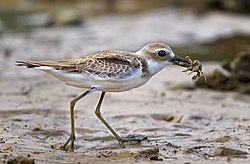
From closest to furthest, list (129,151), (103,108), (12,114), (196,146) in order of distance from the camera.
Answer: (129,151) → (196,146) → (12,114) → (103,108)

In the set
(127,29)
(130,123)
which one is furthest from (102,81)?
(127,29)

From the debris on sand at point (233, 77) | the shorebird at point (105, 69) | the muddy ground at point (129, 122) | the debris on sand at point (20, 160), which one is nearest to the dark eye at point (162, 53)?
the shorebird at point (105, 69)

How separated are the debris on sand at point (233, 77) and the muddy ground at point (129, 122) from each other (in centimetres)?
17

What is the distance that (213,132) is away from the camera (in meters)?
7.64

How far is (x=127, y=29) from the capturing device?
19.2 meters

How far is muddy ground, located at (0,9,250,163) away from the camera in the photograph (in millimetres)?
6273

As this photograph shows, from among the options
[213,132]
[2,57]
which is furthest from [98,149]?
[2,57]

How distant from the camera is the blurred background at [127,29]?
15414mm

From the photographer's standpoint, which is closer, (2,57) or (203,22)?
(2,57)

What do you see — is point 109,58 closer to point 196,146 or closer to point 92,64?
point 92,64

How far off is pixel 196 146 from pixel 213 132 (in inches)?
34.6

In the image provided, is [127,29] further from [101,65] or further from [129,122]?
[101,65]

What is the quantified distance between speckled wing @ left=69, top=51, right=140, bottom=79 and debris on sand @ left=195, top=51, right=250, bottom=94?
416 centimetres

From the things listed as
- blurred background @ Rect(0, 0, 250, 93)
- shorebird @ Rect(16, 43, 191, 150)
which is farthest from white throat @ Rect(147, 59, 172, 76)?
blurred background @ Rect(0, 0, 250, 93)
